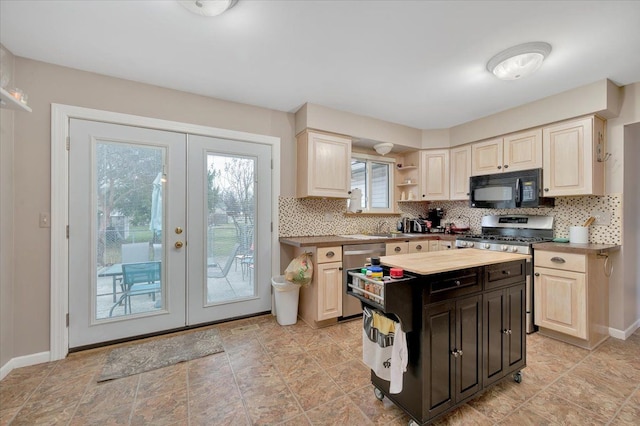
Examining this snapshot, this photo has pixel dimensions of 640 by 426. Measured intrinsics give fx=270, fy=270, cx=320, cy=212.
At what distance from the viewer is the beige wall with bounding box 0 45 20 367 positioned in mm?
2012

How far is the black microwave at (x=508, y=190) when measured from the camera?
3.00 meters

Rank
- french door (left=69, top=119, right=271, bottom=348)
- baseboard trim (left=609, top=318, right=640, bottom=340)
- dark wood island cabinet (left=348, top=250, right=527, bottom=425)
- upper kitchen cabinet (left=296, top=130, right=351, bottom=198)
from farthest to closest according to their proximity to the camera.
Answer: upper kitchen cabinet (left=296, top=130, right=351, bottom=198), baseboard trim (left=609, top=318, right=640, bottom=340), french door (left=69, top=119, right=271, bottom=348), dark wood island cabinet (left=348, top=250, right=527, bottom=425)

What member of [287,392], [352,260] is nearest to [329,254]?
[352,260]

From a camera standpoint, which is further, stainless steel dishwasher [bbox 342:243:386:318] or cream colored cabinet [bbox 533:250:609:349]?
stainless steel dishwasher [bbox 342:243:386:318]

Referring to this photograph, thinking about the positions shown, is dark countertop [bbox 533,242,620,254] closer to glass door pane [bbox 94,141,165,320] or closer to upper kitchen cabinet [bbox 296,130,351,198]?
upper kitchen cabinet [bbox 296,130,351,198]

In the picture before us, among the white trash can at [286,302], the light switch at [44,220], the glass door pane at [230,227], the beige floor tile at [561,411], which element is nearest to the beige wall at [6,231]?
the light switch at [44,220]

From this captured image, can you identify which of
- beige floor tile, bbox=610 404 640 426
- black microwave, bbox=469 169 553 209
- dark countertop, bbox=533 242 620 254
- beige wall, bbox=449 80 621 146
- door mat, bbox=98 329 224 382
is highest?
beige wall, bbox=449 80 621 146

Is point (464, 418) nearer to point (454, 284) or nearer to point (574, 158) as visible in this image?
point (454, 284)

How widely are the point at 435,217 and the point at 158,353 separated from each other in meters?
4.06

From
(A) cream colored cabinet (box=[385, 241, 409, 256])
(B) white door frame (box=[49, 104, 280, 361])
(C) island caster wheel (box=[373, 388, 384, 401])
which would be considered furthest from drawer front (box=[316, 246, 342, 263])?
(B) white door frame (box=[49, 104, 280, 361])

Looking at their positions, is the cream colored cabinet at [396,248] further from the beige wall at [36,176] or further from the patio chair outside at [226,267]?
the beige wall at [36,176]

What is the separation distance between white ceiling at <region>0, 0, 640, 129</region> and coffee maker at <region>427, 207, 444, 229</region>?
76.1 inches

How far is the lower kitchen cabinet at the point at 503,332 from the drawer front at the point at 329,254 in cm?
150

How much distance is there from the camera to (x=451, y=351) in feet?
5.15
